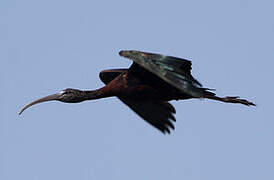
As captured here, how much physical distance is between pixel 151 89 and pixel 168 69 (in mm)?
1888

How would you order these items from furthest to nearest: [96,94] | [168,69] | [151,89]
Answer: [96,94] < [151,89] < [168,69]

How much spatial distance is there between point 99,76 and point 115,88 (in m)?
2.01

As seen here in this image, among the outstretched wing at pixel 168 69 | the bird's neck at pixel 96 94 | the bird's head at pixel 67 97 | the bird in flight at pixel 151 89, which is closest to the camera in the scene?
the outstretched wing at pixel 168 69

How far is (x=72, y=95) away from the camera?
15.9m

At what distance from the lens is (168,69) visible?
13.1 meters

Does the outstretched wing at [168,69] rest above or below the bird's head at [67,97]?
above

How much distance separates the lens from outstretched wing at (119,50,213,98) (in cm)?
1266

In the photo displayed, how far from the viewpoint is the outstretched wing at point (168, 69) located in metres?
12.7

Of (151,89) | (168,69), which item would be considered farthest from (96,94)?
(168,69)

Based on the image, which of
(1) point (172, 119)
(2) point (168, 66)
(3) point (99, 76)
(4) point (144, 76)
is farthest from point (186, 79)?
(3) point (99, 76)

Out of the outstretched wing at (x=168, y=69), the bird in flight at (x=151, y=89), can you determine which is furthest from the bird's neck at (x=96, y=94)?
the outstretched wing at (x=168, y=69)

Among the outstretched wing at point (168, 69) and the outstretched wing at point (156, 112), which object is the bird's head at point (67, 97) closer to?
the outstretched wing at point (156, 112)

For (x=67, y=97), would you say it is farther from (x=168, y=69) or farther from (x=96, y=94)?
(x=168, y=69)

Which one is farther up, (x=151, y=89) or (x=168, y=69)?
(x=168, y=69)
